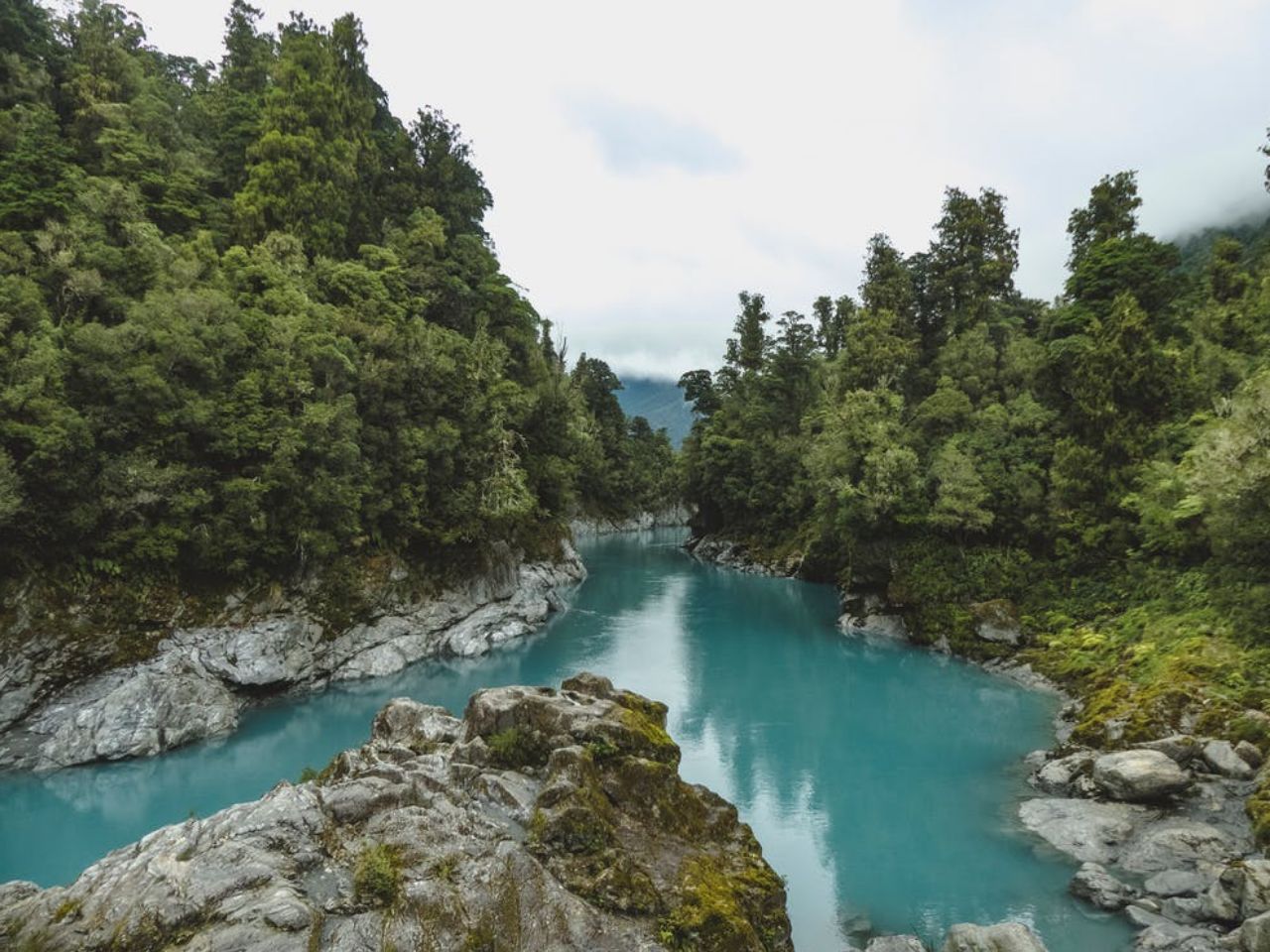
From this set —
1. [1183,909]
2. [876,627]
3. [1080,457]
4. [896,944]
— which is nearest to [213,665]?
[896,944]

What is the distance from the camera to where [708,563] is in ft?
208

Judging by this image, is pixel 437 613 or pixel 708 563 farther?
pixel 708 563

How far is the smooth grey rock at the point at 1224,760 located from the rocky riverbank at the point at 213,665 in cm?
2556

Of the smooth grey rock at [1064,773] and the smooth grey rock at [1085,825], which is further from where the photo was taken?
the smooth grey rock at [1064,773]

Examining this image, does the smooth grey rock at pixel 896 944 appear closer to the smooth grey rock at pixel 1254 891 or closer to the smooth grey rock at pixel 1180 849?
the smooth grey rock at pixel 1254 891

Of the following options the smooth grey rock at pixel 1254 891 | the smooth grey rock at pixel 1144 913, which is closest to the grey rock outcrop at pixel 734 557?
the smooth grey rock at pixel 1144 913

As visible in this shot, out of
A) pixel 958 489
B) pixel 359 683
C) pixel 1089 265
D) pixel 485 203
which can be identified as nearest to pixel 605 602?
pixel 359 683

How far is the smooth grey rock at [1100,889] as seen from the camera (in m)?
11.7

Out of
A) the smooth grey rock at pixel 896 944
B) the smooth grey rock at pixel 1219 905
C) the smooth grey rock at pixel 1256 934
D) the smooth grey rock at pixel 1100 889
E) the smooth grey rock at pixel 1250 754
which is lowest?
the smooth grey rock at pixel 896 944

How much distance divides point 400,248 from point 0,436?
22.0 metres

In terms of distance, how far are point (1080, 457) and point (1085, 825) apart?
1799 cm

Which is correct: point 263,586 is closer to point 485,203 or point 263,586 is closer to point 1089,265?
point 485,203

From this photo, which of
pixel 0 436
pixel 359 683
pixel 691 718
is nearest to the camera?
pixel 0 436

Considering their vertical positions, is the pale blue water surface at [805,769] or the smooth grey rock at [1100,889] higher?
the smooth grey rock at [1100,889]
